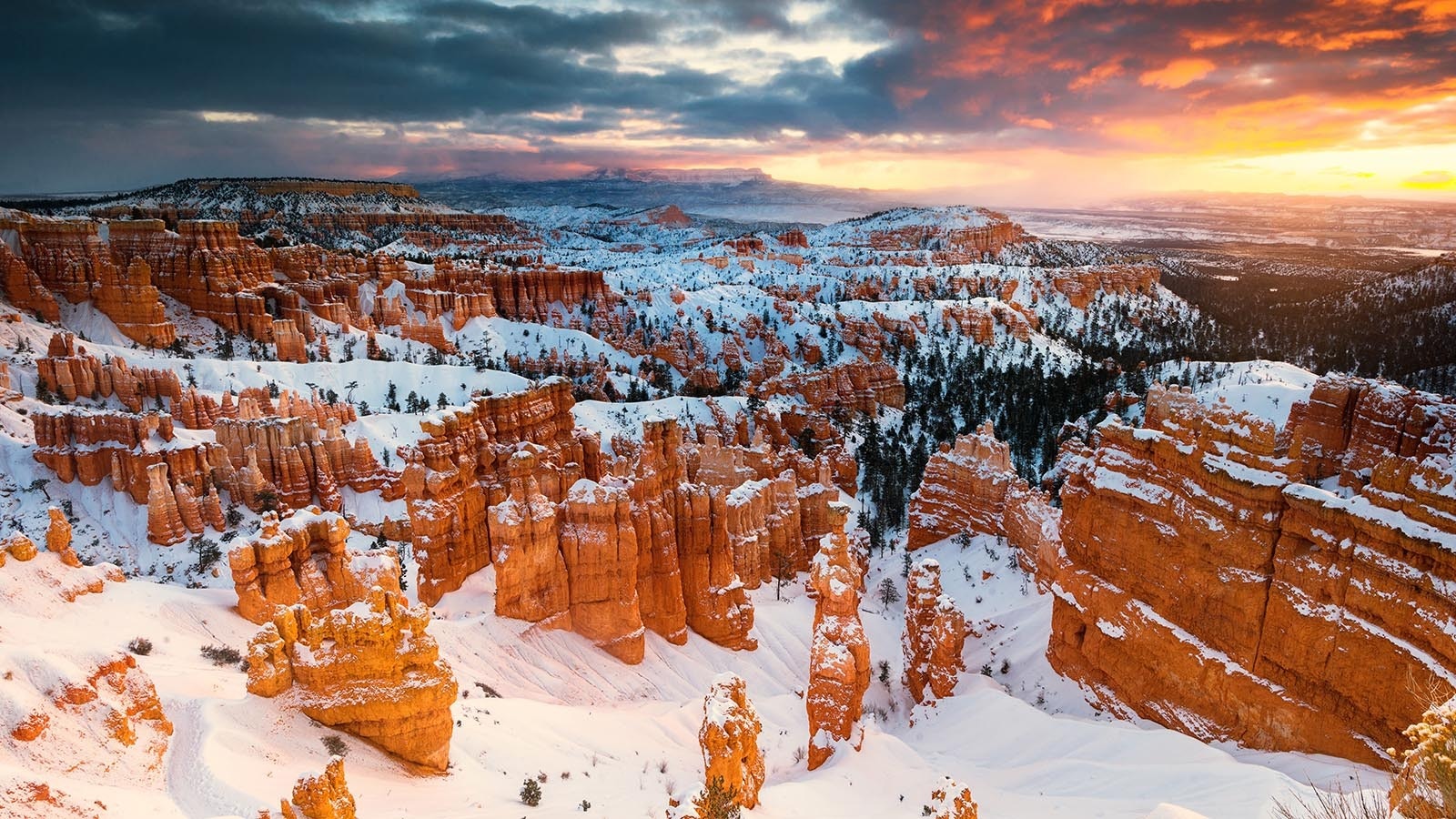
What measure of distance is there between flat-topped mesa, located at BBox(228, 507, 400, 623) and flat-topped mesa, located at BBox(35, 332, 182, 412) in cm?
3013

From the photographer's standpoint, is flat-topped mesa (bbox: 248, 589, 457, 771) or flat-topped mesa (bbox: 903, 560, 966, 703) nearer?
flat-topped mesa (bbox: 248, 589, 457, 771)

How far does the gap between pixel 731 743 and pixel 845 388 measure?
222ft

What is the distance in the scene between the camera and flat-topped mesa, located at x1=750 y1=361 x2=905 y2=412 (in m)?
74.8

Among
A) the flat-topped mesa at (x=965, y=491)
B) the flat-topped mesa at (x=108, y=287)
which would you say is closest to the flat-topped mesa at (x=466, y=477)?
the flat-topped mesa at (x=965, y=491)

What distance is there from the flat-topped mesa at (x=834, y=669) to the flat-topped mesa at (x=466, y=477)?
31.7 feet

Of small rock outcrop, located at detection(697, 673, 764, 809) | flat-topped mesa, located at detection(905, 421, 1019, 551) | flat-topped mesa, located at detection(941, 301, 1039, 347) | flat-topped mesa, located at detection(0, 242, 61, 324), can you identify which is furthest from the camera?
flat-topped mesa, located at detection(941, 301, 1039, 347)

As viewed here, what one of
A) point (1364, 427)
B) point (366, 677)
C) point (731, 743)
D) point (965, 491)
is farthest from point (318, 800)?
point (965, 491)

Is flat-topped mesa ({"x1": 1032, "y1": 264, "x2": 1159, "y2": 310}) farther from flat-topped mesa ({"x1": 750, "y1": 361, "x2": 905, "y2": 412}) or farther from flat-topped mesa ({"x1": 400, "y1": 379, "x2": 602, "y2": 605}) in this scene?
flat-topped mesa ({"x1": 400, "y1": 379, "x2": 602, "y2": 605})

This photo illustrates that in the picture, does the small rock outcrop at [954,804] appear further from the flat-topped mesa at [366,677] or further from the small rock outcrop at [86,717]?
the small rock outcrop at [86,717]

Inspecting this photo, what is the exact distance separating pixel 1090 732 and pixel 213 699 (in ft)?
55.3

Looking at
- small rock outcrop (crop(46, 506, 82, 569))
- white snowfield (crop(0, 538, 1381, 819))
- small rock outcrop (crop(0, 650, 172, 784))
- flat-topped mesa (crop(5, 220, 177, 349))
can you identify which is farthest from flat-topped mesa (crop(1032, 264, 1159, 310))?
small rock outcrop (crop(0, 650, 172, 784))

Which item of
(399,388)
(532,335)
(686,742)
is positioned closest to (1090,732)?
(686,742)

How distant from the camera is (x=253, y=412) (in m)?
41.1

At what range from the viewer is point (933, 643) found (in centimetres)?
2166
